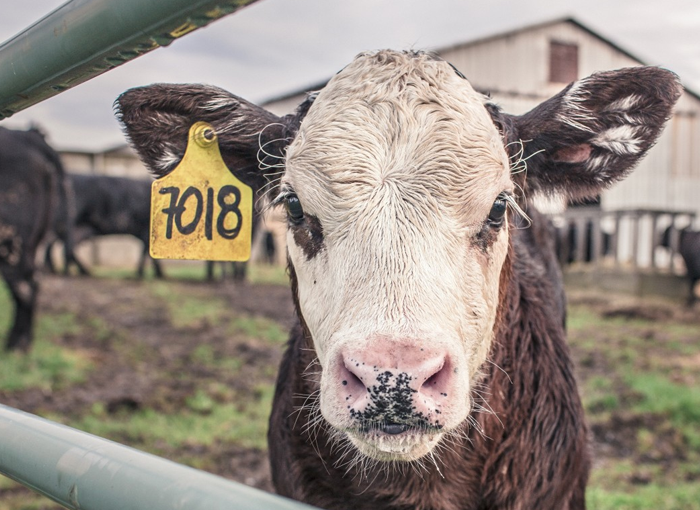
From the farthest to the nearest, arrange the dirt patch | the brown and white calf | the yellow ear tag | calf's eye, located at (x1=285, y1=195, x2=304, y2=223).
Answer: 1. the dirt patch
2. the yellow ear tag
3. calf's eye, located at (x1=285, y1=195, x2=304, y2=223)
4. the brown and white calf

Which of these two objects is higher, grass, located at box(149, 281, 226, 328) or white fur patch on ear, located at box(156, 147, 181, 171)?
white fur patch on ear, located at box(156, 147, 181, 171)

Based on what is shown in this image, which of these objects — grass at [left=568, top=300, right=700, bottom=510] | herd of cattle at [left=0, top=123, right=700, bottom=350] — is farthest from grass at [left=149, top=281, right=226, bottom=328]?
grass at [left=568, top=300, right=700, bottom=510]

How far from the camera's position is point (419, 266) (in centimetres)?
153

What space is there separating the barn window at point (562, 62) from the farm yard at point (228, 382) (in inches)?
429

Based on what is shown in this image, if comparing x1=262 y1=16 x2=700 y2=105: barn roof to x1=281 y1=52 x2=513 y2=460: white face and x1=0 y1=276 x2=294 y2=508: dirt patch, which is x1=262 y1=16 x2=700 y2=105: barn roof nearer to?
x1=0 y1=276 x2=294 y2=508: dirt patch

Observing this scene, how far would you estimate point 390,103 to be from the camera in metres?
1.89

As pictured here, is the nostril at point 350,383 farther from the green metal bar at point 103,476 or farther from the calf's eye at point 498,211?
the calf's eye at point 498,211

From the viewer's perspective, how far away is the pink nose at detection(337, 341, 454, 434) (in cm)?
128

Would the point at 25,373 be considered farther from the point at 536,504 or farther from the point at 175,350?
the point at 536,504

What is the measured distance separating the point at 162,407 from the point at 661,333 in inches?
241

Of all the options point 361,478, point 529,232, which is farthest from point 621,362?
point 361,478

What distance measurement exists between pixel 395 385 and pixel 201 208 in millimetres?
1045

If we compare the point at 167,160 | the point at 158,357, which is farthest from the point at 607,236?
the point at 167,160

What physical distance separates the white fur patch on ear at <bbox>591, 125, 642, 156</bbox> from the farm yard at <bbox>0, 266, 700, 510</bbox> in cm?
227
